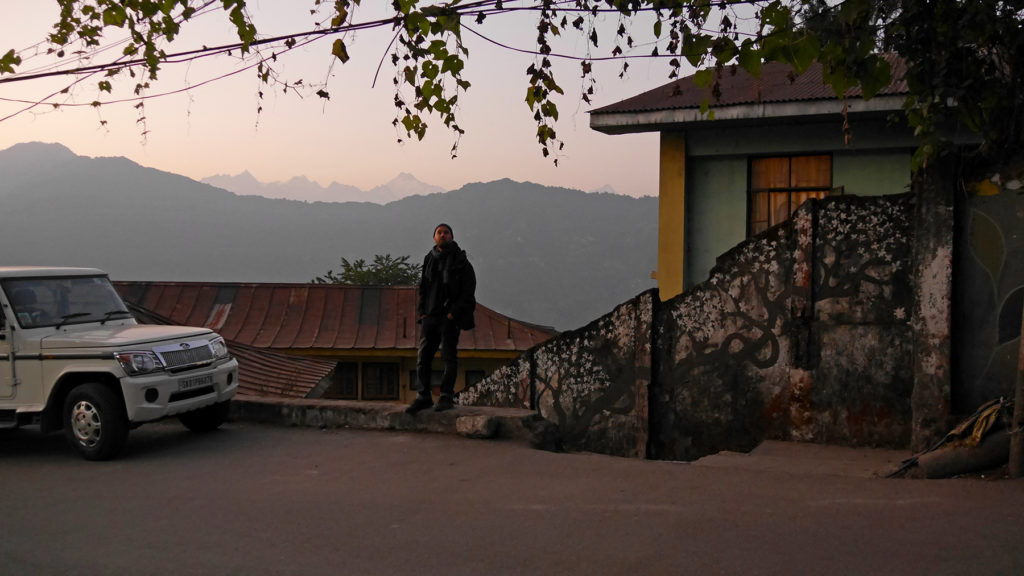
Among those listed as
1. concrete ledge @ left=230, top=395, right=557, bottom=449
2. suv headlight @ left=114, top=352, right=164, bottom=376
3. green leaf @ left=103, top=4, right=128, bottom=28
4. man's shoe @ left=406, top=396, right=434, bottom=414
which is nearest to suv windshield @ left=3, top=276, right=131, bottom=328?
suv headlight @ left=114, top=352, right=164, bottom=376

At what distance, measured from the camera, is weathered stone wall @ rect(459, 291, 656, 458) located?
902cm

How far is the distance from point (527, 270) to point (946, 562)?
168266 mm

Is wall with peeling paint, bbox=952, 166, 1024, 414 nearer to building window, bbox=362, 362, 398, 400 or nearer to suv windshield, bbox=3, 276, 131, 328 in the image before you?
suv windshield, bbox=3, 276, 131, 328

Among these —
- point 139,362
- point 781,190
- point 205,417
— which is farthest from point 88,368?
point 781,190

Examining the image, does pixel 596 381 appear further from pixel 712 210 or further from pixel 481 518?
pixel 712 210

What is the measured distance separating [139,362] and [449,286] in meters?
2.92

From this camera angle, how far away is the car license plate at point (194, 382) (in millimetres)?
7780

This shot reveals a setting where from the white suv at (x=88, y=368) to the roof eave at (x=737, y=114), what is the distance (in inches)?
277

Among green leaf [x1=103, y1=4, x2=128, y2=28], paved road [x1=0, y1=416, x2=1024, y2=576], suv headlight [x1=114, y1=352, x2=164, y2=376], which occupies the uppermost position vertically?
green leaf [x1=103, y1=4, x2=128, y2=28]

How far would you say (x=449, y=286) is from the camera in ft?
27.0

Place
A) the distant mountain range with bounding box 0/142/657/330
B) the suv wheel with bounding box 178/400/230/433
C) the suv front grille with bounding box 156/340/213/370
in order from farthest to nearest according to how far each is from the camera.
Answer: the distant mountain range with bounding box 0/142/657/330
the suv wheel with bounding box 178/400/230/433
the suv front grille with bounding box 156/340/213/370

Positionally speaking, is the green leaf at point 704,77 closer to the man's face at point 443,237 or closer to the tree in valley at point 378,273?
the man's face at point 443,237

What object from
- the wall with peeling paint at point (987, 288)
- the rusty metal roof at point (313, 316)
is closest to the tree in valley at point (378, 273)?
the rusty metal roof at point (313, 316)

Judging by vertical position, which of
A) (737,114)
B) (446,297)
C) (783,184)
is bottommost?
(446,297)
